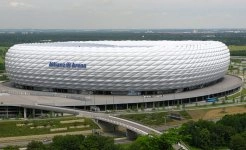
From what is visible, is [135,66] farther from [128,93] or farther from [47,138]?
[47,138]

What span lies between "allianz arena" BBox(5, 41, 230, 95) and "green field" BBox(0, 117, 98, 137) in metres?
19.4

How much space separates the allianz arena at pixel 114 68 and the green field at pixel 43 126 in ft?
63.6

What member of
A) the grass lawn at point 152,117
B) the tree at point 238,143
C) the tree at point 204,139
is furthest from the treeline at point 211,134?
the grass lawn at point 152,117

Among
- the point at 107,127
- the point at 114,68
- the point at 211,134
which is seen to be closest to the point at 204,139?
the point at 211,134

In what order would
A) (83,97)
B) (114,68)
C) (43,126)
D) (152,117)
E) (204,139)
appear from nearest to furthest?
1. (204,139)
2. (43,126)
3. (152,117)
4. (83,97)
5. (114,68)

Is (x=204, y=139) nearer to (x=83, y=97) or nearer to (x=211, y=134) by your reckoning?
(x=211, y=134)

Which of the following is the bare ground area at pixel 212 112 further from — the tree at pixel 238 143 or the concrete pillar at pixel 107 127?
the tree at pixel 238 143

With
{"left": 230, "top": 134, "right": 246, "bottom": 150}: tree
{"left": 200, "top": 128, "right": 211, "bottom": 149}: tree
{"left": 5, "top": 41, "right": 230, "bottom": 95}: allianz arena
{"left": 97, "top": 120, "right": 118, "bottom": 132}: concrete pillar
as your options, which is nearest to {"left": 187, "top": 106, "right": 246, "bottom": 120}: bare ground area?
{"left": 5, "top": 41, "right": 230, "bottom": 95}: allianz arena

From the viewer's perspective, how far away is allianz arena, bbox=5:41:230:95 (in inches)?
3900

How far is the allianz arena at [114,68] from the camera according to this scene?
9906 cm

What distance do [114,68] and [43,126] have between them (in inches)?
999

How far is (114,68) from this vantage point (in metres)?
98.8

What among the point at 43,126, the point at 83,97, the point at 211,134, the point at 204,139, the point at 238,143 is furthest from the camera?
the point at 83,97

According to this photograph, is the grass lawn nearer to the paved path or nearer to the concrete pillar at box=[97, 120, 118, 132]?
the concrete pillar at box=[97, 120, 118, 132]
